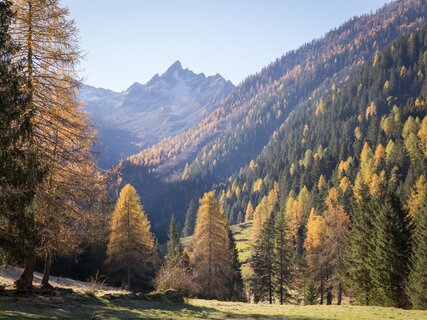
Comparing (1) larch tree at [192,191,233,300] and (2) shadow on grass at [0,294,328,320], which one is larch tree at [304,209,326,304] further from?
(2) shadow on grass at [0,294,328,320]

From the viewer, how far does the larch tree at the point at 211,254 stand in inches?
1897

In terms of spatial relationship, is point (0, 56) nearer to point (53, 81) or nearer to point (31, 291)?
point (53, 81)

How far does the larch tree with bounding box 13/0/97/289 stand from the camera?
18734mm

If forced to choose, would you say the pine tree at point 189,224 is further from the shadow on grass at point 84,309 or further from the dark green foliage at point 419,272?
the shadow on grass at point 84,309

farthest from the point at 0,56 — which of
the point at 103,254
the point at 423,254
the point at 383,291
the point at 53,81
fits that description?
the point at 103,254

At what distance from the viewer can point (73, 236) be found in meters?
20.7

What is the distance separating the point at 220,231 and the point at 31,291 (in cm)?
3458

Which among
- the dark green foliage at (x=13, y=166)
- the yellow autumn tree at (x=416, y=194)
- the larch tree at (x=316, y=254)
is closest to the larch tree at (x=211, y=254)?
the larch tree at (x=316, y=254)

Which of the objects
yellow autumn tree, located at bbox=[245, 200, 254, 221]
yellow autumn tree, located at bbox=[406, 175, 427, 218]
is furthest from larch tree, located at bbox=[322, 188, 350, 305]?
yellow autumn tree, located at bbox=[245, 200, 254, 221]

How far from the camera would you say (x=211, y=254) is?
49000 millimetres

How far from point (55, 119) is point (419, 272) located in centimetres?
3163

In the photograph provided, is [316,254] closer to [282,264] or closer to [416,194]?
[282,264]

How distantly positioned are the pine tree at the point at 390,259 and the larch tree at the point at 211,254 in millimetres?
18253

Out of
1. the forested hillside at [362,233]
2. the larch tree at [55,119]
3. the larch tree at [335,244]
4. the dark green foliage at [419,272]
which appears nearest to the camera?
the larch tree at [55,119]
